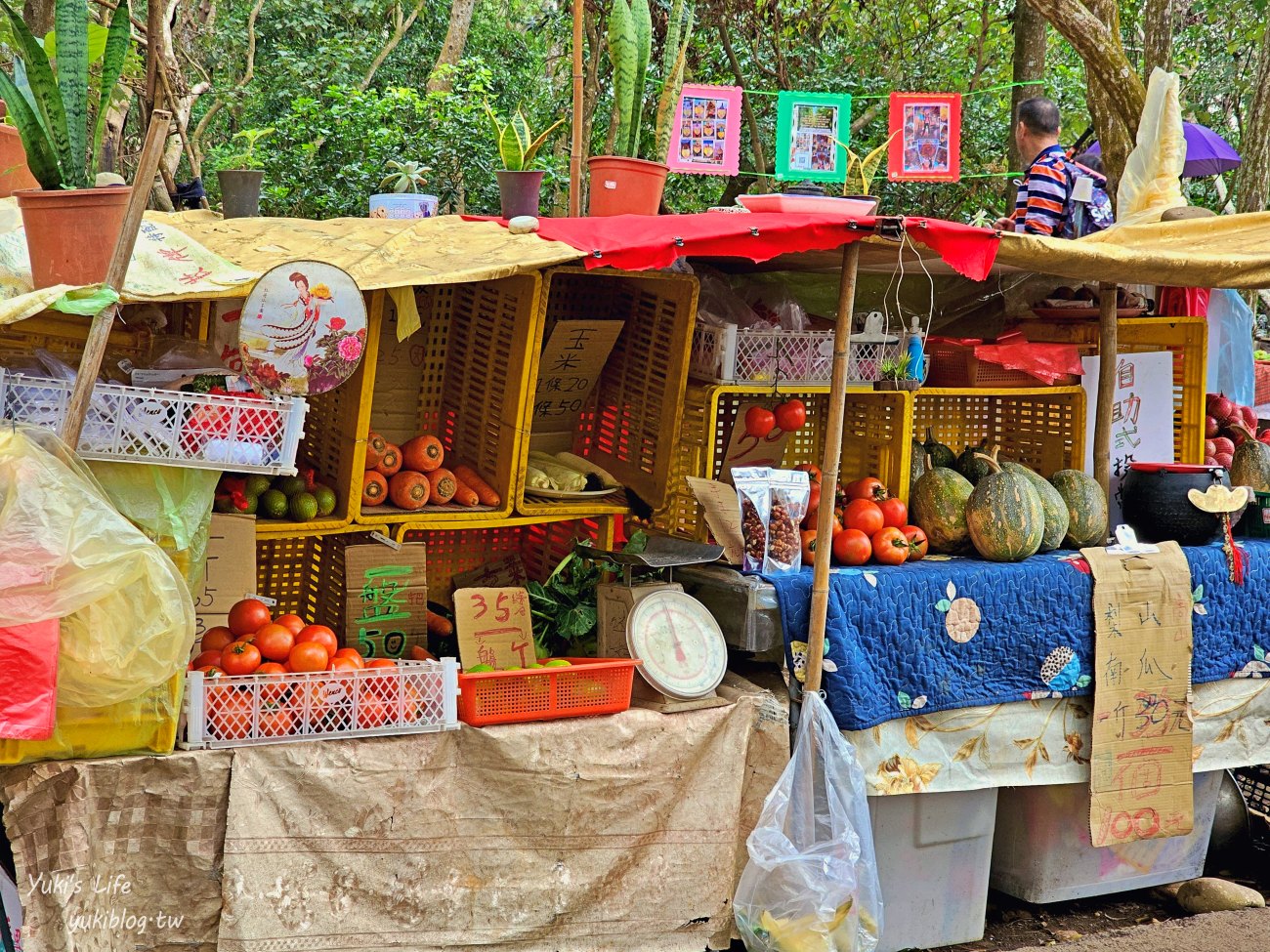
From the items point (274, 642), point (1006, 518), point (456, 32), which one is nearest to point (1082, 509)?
point (1006, 518)

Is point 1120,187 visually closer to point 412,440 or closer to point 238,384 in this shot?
point 412,440

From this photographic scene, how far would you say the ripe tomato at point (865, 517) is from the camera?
4918mm

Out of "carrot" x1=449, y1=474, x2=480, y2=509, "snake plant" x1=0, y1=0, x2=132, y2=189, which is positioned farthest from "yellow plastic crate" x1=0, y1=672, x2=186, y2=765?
"snake plant" x1=0, y1=0, x2=132, y2=189

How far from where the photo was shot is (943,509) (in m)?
5.11

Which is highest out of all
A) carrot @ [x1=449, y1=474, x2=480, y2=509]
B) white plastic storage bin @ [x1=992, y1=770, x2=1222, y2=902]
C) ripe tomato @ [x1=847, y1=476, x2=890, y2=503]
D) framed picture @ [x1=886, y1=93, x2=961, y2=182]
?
framed picture @ [x1=886, y1=93, x2=961, y2=182]

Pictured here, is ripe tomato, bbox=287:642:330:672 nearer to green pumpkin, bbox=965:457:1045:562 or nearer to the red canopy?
the red canopy

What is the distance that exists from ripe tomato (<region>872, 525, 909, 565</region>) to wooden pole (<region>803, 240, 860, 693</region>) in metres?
0.57

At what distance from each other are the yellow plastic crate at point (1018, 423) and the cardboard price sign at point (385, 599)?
2419 millimetres

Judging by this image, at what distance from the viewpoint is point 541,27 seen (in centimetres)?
1255

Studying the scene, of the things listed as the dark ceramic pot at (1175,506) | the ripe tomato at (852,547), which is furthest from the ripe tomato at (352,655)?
the dark ceramic pot at (1175,506)

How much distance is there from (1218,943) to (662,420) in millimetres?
2926

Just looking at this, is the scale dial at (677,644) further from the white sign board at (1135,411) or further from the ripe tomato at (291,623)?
the white sign board at (1135,411)

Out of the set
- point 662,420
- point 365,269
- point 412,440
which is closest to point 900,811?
point 662,420

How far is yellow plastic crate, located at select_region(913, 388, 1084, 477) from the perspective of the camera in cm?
574
